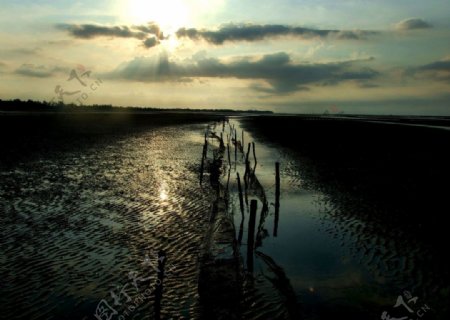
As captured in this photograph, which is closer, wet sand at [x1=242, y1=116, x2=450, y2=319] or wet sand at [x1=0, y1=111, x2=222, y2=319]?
wet sand at [x1=0, y1=111, x2=222, y2=319]

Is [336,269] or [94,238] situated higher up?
[94,238]

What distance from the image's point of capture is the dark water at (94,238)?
9.82m

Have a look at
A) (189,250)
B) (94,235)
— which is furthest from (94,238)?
(189,250)

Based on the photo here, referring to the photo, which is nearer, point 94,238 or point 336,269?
point 336,269

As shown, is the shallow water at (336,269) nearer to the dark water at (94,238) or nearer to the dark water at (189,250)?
the dark water at (189,250)

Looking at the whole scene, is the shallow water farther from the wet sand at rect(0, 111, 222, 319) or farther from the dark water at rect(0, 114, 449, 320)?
the wet sand at rect(0, 111, 222, 319)

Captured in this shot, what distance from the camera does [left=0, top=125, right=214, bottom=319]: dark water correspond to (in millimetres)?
9820

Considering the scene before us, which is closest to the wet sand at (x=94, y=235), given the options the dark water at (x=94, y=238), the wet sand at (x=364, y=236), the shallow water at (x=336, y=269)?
the dark water at (x=94, y=238)

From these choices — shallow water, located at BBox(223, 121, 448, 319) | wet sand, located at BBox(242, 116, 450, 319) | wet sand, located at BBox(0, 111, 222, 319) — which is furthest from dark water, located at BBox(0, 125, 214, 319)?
wet sand, located at BBox(242, 116, 450, 319)

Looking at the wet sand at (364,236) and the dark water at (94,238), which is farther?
the wet sand at (364,236)

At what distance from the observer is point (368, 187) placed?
24.5m

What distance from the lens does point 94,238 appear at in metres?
14.4

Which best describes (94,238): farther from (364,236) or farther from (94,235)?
(364,236)

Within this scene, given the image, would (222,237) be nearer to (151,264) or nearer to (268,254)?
(268,254)
